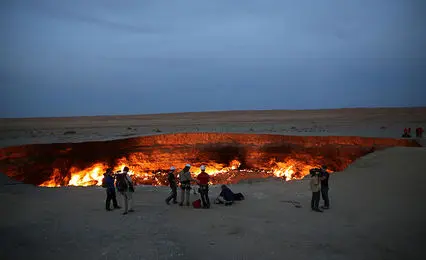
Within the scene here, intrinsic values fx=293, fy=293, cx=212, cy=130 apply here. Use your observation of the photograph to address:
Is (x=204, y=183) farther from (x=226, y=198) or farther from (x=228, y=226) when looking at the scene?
(x=228, y=226)

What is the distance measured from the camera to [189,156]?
25484 mm

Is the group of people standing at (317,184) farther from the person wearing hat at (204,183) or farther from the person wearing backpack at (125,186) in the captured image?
the person wearing backpack at (125,186)

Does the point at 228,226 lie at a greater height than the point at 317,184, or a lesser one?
lesser

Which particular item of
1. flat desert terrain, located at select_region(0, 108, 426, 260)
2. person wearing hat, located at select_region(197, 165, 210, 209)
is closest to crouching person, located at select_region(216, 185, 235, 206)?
flat desert terrain, located at select_region(0, 108, 426, 260)

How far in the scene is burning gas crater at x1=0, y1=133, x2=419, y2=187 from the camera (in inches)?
804

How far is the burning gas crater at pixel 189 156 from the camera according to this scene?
20422 millimetres

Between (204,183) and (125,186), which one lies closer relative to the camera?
(125,186)

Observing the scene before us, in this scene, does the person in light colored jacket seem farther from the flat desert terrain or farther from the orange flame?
the orange flame

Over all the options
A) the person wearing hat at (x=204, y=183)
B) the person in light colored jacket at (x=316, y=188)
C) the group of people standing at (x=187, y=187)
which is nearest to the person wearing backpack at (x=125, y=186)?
the group of people standing at (x=187, y=187)

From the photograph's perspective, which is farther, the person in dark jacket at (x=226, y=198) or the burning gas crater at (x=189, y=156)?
the burning gas crater at (x=189, y=156)

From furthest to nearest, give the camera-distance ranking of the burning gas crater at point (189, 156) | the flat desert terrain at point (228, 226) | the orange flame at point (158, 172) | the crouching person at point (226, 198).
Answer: the orange flame at point (158, 172) < the burning gas crater at point (189, 156) < the crouching person at point (226, 198) < the flat desert terrain at point (228, 226)

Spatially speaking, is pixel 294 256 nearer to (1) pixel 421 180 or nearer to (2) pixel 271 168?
(1) pixel 421 180

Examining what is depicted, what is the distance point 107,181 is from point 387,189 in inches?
406

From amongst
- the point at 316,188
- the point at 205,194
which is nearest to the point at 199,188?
the point at 205,194
